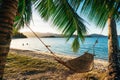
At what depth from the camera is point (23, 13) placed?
14.6 feet

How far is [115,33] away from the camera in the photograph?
4766 millimetres

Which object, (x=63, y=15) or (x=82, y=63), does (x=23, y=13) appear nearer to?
(x=63, y=15)

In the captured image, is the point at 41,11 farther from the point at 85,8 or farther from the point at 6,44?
the point at 6,44

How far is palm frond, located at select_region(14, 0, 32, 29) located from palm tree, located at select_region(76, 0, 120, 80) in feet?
3.86

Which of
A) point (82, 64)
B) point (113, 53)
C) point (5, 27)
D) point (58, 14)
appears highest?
point (58, 14)

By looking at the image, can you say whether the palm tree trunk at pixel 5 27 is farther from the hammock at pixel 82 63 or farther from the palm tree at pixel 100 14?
the hammock at pixel 82 63

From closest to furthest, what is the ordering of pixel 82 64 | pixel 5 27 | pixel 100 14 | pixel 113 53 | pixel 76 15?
pixel 5 27
pixel 100 14
pixel 76 15
pixel 113 53
pixel 82 64

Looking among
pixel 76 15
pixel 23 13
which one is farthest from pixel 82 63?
pixel 23 13

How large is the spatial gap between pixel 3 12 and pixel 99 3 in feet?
5.84

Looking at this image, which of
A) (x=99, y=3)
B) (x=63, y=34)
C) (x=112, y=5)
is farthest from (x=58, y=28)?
(x=112, y=5)

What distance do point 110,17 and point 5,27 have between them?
2.50 metres

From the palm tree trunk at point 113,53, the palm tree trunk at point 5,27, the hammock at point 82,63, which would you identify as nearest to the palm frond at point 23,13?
the hammock at point 82,63

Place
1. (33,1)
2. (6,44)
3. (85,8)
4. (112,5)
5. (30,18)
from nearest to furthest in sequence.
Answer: (6,44) → (112,5) → (85,8) → (33,1) → (30,18)

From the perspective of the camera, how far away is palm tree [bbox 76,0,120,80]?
3.08 meters
